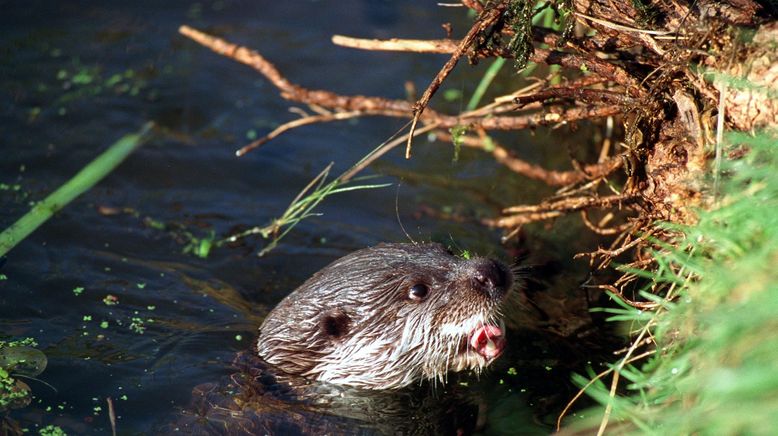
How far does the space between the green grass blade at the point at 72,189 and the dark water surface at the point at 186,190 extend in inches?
2.8

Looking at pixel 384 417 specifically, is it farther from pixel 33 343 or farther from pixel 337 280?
pixel 33 343

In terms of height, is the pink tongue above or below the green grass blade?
above

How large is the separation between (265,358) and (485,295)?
0.89m

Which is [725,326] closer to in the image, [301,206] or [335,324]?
[335,324]

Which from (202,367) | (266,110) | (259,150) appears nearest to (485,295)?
(202,367)

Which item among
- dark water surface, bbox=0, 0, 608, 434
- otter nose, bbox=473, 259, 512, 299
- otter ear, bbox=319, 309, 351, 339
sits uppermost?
otter nose, bbox=473, 259, 512, 299

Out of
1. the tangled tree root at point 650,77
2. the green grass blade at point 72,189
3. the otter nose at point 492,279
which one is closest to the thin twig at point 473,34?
the tangled tree root at point 650,77

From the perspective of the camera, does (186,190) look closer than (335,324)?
No

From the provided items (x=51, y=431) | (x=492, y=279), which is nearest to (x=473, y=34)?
(x=492, y=279)

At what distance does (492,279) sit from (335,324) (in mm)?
607

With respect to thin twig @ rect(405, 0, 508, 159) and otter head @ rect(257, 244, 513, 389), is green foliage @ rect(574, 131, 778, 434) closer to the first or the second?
otter head @ rect(257, 244, 513, 389)

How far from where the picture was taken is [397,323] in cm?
348

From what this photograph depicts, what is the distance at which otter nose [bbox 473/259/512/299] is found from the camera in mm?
3398

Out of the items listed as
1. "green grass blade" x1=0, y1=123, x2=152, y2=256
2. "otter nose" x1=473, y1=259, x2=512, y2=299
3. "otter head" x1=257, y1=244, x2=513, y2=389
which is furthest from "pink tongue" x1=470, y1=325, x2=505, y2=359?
"green grass blade" x1=0, y1=123, x2=152, y2=256
